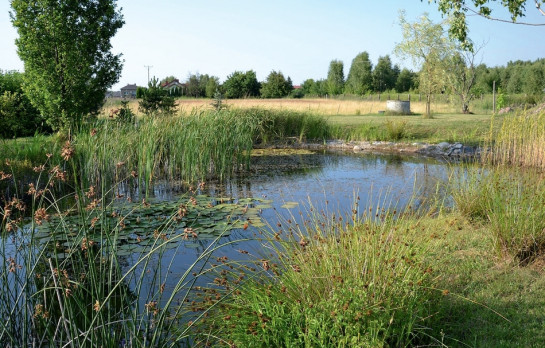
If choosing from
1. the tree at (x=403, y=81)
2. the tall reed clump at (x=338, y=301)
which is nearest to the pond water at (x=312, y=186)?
the tall reed clump at (x=338, y=301)

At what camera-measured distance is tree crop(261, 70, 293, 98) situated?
120 feet

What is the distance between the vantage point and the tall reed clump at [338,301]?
2.61 meters

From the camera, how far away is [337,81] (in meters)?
52.7

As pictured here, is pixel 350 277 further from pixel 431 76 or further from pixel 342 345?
pixel 431 76

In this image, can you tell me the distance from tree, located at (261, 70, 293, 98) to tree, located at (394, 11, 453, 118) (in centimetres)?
1455

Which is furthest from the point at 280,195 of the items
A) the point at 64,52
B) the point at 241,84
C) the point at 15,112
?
the point at 241,84

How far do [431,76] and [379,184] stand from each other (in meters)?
14.9

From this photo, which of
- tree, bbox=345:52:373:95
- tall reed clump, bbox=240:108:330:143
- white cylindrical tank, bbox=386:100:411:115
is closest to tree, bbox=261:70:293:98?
tree, bbox=345:52:373:95

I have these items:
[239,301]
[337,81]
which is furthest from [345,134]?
[337,81]

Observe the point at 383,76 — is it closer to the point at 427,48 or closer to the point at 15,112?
the point at 427,48

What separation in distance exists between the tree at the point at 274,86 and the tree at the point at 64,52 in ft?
81.9

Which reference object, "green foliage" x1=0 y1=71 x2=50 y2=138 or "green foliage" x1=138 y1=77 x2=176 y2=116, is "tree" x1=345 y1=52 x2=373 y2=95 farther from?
"green foliage" x1=0 y1=71 x2=50 y2=138

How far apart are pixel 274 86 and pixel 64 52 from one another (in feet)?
87.0

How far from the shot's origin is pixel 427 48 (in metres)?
22.8
